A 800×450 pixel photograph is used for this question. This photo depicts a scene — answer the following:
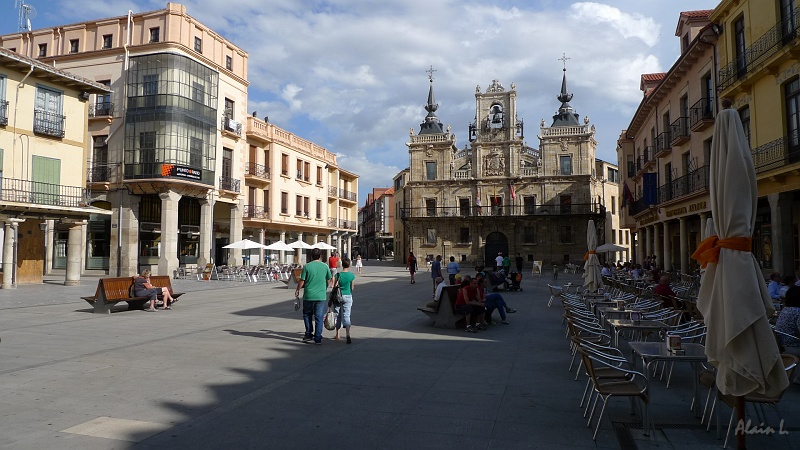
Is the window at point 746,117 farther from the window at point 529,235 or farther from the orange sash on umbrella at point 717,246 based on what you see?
the window at point 529,235

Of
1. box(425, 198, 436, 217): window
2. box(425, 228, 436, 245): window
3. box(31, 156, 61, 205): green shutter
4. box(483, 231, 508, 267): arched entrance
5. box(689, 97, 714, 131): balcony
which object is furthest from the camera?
box(425, 198, 436, 217): window

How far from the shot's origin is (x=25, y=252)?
23516 mm

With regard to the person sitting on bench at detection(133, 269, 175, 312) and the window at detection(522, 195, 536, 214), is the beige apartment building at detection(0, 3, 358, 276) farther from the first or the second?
the window at detection(522, 195, 536, 214)

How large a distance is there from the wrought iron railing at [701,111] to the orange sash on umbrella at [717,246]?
17.1m

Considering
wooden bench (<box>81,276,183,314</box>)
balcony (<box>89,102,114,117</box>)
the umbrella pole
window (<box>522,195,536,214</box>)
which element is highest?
balcony (<box>89,102,114,117</box>)

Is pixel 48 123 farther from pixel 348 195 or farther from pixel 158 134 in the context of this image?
pixel 348 195

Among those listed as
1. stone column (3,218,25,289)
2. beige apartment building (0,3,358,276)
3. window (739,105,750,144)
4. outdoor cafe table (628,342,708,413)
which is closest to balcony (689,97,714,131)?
window (739,105,750,144)

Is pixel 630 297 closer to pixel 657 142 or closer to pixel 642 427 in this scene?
pixel 642 427

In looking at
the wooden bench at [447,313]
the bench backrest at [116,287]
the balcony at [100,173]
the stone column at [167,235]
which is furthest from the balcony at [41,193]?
the wooden bench at [447,313]

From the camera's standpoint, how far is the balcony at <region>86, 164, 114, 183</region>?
95.0ft

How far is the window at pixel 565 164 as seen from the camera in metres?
53.2

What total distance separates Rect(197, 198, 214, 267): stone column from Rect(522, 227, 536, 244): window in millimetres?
33079

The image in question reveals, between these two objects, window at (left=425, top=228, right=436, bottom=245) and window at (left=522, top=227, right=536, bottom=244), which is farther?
window at (left=425, top=228, right=436, bottom=245)

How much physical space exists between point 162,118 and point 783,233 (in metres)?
27.2
